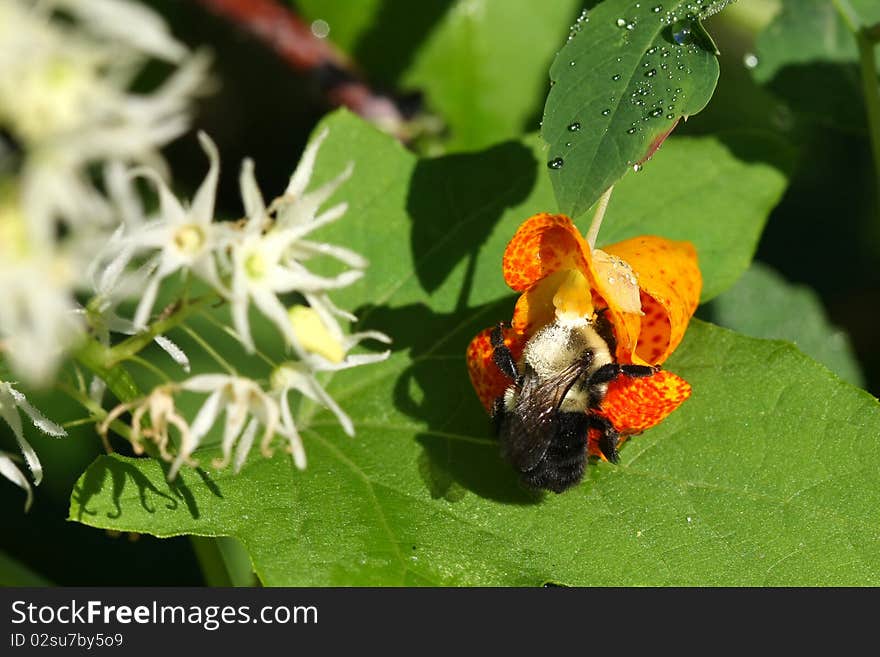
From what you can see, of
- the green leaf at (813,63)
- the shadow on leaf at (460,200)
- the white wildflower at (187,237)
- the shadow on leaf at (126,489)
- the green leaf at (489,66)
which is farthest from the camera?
the green leaf at (489,66)

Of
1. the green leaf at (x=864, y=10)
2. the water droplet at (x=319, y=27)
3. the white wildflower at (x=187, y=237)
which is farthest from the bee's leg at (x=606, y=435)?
the water droplet at (x=319, y=27)

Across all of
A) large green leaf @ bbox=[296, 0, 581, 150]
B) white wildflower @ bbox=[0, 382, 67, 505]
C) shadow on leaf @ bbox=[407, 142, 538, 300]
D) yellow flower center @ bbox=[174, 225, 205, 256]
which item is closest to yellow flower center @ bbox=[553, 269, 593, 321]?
shadow on leaf @ bbox=[407, 142, 538, 300]

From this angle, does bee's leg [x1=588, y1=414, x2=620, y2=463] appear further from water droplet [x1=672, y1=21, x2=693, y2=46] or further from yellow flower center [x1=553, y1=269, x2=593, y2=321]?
water droplet [x1=672, y1=21, x2=693, y2=46]

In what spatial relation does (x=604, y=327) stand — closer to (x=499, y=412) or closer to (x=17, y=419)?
(x=499, y=412)

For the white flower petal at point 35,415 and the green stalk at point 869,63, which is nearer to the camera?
the white flower petal at point 35,415

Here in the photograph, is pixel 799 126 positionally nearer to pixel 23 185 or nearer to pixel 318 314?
pixel 318 314

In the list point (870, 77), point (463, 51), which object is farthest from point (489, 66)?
point (870, 77)

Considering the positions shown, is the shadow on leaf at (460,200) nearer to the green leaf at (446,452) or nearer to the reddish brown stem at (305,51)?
the green leaf at (446,452)
